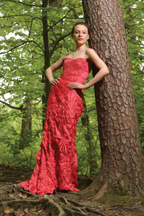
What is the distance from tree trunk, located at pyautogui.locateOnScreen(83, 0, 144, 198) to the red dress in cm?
36

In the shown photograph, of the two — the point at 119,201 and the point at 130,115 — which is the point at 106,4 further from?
the point at 119,201

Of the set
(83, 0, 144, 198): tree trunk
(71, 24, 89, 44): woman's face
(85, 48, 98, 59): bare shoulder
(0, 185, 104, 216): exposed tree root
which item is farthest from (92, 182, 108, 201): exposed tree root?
(71, 24, 89, 44): woman's face

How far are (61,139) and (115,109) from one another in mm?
958

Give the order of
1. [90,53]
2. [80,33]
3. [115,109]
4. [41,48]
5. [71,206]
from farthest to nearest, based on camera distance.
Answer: [41,48] → [80,33] → [90,53] → [115,109] → [71,206]

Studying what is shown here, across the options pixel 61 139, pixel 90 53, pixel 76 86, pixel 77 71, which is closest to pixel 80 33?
pixel 90 53

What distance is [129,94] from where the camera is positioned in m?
3.00

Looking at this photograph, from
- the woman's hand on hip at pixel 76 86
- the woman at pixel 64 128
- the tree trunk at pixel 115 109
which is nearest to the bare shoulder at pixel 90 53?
the woman at pixel 64 128

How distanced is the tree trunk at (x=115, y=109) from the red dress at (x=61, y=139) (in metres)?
0.36

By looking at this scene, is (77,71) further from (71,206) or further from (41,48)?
(41,48)

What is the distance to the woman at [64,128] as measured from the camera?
3.11 meters

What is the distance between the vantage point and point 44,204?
8.82 feet

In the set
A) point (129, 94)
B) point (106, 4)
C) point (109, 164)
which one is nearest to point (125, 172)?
point (109, 164)

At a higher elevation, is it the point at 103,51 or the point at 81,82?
the point at 103,51

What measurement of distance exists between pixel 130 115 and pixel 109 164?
783 millimetres
